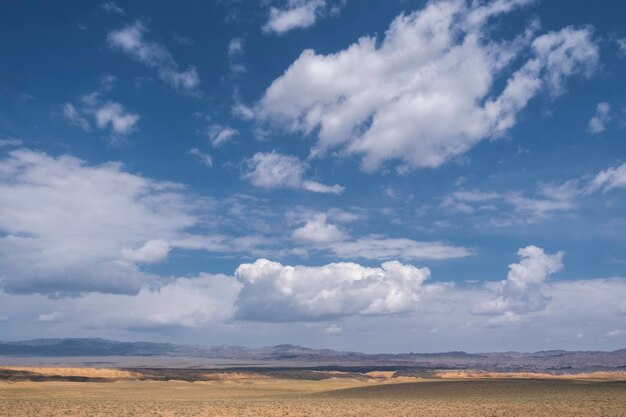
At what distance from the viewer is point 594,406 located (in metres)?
43.6

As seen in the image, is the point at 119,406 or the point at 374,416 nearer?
the point at 374,416

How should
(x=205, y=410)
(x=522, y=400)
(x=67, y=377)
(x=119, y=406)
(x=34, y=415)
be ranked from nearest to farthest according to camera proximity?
(x=34, y=415) → (x=205, y=410) → (x=119, y=406) → (x=522, y=400) → (x=67, y=377)

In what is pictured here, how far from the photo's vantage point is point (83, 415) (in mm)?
39250

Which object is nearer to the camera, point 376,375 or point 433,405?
point 433,405

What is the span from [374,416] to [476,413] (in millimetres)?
7945

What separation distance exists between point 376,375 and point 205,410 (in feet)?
378

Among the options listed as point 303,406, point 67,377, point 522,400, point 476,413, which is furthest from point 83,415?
point 67,377

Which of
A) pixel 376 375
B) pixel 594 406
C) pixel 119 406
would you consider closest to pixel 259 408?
pixel 119 406

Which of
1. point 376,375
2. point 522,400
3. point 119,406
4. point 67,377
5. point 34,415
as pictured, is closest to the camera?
point 34,415

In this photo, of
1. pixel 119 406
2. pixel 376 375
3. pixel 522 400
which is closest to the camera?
pixel 119 406

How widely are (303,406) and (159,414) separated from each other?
45.3 feet

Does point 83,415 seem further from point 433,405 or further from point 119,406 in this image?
point 433,405

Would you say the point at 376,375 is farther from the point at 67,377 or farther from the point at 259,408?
the point at 259,408

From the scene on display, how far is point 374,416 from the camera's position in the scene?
1577 inches
